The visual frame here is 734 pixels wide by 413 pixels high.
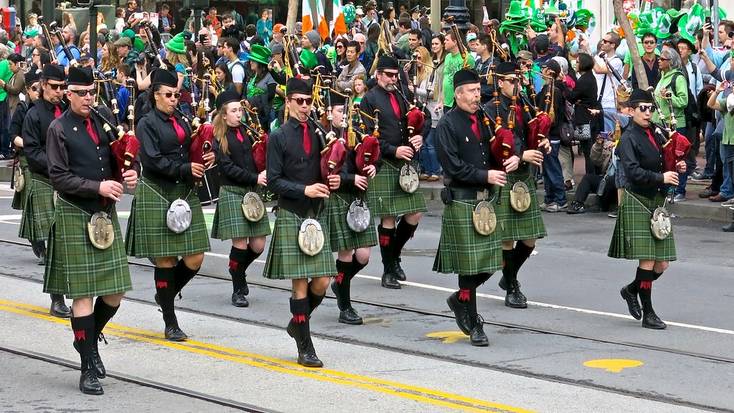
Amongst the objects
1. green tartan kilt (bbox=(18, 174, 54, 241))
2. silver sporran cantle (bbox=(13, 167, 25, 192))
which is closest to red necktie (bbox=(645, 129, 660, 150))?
green tartan kilt (bbox=(18, 174, 54, 241))

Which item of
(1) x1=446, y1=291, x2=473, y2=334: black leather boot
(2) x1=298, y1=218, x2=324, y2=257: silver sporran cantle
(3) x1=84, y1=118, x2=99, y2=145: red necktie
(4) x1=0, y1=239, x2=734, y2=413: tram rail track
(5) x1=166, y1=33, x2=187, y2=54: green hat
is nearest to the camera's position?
(4) x1=0, y1=239, x2=734, y2=413: tram rail track

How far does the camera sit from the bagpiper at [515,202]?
422 inches

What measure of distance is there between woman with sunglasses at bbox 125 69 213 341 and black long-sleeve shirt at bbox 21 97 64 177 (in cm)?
123

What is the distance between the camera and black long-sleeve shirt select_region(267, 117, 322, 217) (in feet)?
28.7

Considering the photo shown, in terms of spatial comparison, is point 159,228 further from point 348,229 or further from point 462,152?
point 462,152

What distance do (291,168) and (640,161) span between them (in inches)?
109

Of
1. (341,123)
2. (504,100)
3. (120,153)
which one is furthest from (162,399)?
(504,100)

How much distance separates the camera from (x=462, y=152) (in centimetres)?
962

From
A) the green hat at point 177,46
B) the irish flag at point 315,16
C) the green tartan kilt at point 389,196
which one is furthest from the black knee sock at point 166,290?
the irish flag at point 315,16

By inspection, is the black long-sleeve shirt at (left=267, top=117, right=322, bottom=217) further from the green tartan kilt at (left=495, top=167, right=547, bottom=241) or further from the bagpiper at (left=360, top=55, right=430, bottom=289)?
the bagpiper at (left=360, top=55, right=430, bottom=289)

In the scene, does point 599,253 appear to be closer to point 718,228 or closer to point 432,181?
point 718,228

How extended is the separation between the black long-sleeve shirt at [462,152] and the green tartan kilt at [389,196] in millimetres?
1938

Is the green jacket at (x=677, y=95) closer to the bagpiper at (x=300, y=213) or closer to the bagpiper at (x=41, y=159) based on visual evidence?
the bagpiper at (x=41, y=159)

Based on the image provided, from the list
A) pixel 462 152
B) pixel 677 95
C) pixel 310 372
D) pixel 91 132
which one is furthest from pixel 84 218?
pixel 677 95
